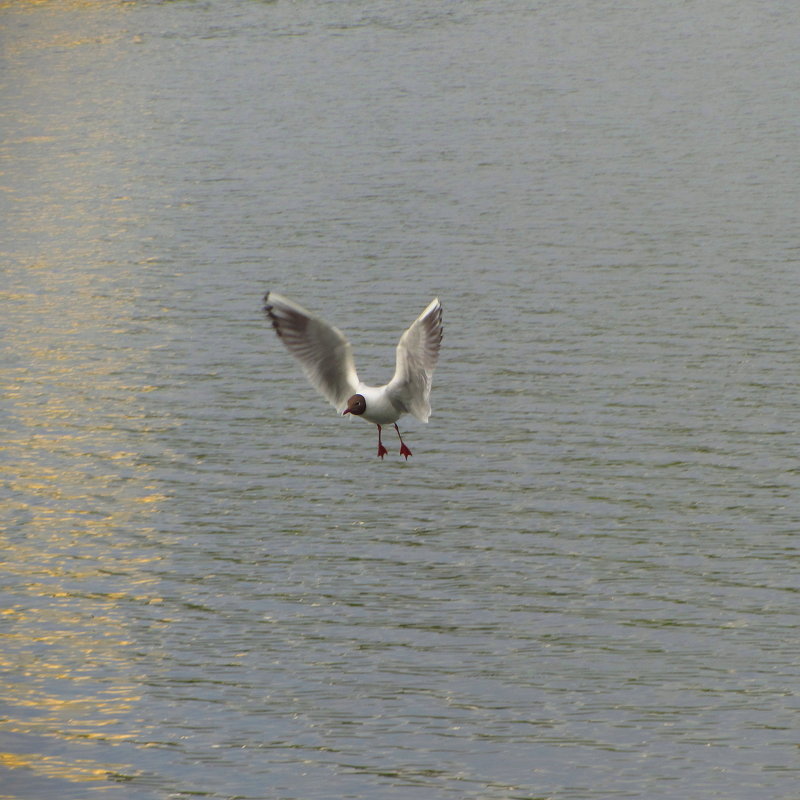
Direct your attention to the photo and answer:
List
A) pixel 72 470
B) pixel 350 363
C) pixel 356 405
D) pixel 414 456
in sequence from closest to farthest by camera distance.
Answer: pixel 356 405 < pixel 350 363 < pixel 414 456 < pixel 72 470

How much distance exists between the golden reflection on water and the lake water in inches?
3.3

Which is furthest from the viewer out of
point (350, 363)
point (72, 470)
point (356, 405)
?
point (72, 470)

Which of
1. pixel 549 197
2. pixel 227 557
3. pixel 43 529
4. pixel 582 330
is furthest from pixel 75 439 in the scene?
pixel 549 197

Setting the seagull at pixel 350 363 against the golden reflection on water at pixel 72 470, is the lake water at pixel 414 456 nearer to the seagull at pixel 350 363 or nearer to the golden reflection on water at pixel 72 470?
the golden reflection on water at pixel 72 470

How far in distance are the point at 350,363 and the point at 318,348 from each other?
0.46m

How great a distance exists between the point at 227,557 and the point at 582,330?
1245 centimetres

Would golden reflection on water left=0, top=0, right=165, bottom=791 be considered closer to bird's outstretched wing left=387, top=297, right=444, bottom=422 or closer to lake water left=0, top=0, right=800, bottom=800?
lake water left=0, top=0, right=800, bottom=800

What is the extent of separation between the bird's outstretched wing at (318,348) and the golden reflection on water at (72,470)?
537 cm

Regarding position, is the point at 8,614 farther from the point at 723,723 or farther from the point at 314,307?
the point at 314,307

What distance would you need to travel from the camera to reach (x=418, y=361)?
20.4 metres

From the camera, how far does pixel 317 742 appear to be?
21250 millimetres

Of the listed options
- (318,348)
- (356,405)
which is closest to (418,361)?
(356,405)

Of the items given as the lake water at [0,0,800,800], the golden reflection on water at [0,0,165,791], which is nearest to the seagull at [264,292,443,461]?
the lake water at [0,0,800,800]

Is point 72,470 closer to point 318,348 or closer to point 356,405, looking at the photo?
point 318,348
